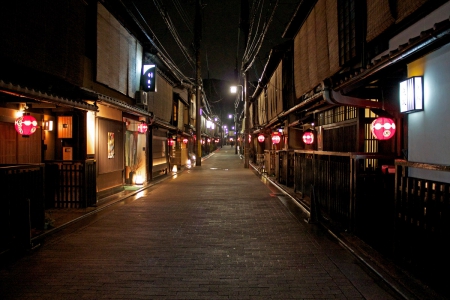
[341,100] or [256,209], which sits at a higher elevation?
[341,100]

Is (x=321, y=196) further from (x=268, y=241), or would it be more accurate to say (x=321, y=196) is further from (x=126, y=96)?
(x=126, y=96)

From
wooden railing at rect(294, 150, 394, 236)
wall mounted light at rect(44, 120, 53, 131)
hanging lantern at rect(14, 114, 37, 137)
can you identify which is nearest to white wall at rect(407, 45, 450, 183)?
wooden railing at rect(294, 150, 394, 236)

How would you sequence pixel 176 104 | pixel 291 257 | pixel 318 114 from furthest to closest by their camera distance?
pixel 176 104 < pixel 318 114 < pixel 291 257

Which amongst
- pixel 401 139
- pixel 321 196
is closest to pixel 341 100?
pixel 401 139

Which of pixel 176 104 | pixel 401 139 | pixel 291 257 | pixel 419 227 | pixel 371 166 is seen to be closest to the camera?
pixel 419 227

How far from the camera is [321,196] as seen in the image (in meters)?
11.8

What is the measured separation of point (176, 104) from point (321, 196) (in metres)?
25.2

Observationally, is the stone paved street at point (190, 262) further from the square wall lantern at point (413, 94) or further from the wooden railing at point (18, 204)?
the square wall lantern at point (413, 94)

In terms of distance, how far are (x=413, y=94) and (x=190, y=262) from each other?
577 centimetres

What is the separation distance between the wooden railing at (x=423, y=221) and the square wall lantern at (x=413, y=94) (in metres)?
1.26

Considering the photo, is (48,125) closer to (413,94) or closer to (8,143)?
(8,143)

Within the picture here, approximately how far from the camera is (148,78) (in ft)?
66.9

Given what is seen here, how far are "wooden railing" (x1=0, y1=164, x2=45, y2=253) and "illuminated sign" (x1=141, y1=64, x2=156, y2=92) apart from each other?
482 inches

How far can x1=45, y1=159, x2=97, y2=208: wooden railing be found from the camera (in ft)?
40.8
